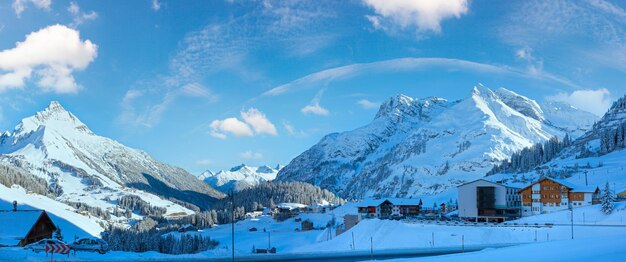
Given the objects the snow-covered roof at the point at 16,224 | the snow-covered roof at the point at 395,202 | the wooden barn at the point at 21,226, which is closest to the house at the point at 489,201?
the snow-covered roof at the point at 395,202

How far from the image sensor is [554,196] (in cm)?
11719

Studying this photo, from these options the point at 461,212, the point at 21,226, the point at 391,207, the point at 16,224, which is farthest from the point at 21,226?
the point at 391,207

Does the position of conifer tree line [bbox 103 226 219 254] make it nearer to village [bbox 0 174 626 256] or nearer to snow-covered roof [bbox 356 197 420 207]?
village [bbox 0 174 626 256]

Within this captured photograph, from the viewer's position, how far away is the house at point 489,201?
4838 inches

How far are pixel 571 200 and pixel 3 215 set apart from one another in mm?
104683

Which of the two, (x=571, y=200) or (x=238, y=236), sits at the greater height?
(x=571, y=200)

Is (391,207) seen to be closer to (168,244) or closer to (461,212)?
(461,212)

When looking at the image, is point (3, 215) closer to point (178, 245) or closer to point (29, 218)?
point (29, 218)

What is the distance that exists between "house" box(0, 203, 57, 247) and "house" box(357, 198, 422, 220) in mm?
94224

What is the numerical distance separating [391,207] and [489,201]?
41869mm

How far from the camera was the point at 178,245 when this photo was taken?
146750 millimetres

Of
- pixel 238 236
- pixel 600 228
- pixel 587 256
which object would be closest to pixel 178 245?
pixel 238 236

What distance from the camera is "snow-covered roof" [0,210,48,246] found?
227 ft

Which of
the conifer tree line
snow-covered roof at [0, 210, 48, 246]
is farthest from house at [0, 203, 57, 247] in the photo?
the conifer tree line
